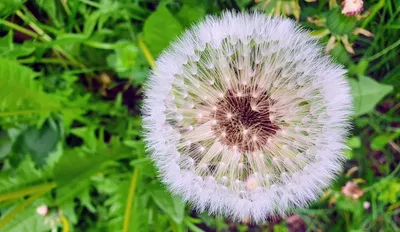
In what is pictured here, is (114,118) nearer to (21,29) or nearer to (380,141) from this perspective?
(21,29)

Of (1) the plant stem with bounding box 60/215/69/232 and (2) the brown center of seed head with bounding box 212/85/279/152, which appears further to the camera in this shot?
(1) the plant stem with bounding box 60/215/69/232

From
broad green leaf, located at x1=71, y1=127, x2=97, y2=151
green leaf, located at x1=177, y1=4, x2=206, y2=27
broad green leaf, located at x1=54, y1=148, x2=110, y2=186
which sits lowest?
broad green leaf, located at x1=54, y1=148, x2=110, y2=186

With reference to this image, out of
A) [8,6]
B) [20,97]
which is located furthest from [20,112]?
[8,6]

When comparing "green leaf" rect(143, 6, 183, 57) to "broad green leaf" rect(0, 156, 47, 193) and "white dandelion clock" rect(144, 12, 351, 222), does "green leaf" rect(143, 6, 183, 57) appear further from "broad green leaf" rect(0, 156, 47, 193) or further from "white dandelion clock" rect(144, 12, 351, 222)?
"broad green leaf" rect(0, 156, 47, 193)

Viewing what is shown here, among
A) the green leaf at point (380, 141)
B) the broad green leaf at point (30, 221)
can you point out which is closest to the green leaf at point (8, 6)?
the broad green leaf at point (30, 221)

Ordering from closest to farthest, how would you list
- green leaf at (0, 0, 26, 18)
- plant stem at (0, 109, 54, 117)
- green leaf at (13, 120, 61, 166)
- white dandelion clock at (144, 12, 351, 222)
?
white dandelion clock at (144, 12, 351, 222)
green leaf at (0, 0, 26, 18)
plant stem at (0, 109, 54, 117)
green leaf at (13, 120, 61, 166)

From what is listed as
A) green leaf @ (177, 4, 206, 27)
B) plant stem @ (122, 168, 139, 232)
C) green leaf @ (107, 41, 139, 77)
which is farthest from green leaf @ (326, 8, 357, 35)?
plant stem @ (122, 168, 139, 232)

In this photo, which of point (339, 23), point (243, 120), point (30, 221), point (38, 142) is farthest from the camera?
point (38, 142)

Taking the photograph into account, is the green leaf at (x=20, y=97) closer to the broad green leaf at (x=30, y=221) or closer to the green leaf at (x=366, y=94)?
the broad green leaf at (x=30, y=221)
